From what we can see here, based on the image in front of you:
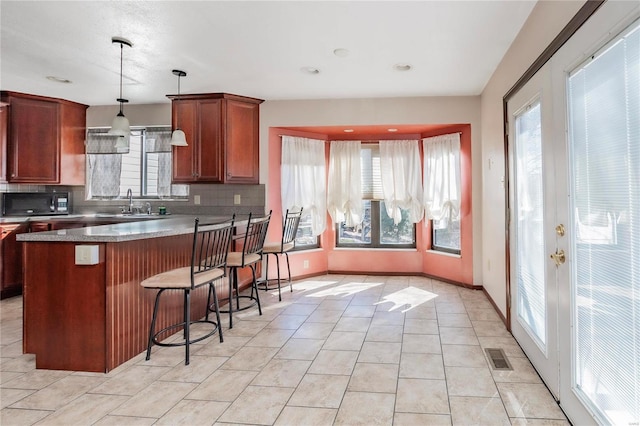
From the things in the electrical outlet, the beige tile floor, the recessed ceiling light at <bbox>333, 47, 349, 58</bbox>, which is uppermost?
the recessed ceiling light at <bbox>333, 47, 349, 58</bbox>

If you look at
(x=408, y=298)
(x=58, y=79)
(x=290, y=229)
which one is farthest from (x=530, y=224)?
(x=58, y=79)

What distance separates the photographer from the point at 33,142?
474 cm

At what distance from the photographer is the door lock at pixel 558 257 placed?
1914mm

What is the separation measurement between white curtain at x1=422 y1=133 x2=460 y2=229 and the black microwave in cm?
510

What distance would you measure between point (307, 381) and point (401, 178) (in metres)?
3.54

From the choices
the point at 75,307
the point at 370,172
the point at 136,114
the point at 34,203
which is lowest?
Result: the point at 75,307

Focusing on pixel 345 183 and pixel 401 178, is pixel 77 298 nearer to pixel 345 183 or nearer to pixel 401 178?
pixel 345 183

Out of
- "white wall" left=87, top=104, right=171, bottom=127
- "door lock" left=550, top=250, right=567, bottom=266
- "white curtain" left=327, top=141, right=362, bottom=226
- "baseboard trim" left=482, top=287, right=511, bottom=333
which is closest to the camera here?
"door lock" left=550, top=250, right=567, bottom=266

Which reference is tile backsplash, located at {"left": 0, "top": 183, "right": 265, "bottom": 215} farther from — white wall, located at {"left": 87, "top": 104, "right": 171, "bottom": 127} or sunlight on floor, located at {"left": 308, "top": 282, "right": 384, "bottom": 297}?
sunlight on floor, located at {"left": 308, "top": 282, "right": 384, "bottom": 297}

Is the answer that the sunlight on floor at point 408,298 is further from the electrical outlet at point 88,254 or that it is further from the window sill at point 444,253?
the electrical outlet at point 88,254

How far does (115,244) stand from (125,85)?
2.65m

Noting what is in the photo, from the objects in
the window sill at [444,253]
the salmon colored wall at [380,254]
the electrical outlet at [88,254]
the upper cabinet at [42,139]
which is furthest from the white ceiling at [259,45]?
the window sill at [444,253]

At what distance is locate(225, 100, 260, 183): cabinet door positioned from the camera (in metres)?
4.63

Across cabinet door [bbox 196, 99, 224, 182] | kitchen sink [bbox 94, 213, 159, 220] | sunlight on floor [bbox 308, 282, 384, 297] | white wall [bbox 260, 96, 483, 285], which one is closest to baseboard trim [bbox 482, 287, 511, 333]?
white wall [bbox 260, 96, 483, 285]
